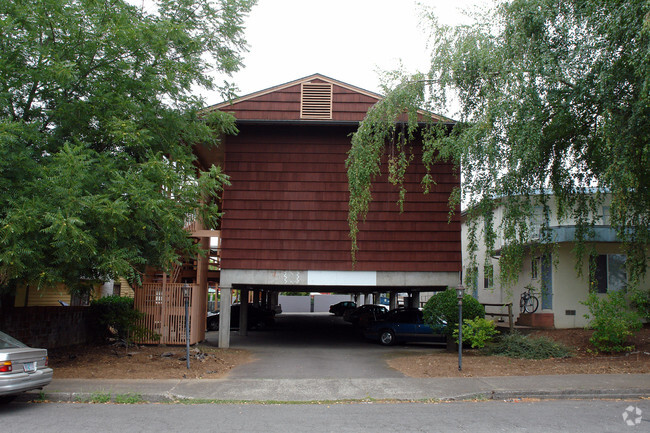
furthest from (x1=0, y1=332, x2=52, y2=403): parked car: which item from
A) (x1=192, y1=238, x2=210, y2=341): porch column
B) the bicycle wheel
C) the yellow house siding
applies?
the bicycle wheel

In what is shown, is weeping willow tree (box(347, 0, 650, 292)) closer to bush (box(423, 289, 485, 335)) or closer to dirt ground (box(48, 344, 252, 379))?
bush (box(423, 289, 485, 335))

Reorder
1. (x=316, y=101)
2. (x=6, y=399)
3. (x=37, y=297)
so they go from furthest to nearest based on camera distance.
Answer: (x=37, y=297)
(x=316, y=101)
(x=6, y=399)

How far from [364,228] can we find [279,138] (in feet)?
13.5

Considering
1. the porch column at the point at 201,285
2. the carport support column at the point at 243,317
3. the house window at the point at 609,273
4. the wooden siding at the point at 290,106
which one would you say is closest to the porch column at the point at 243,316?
the carport support column at the point at 243,317

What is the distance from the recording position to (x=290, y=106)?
1625cm

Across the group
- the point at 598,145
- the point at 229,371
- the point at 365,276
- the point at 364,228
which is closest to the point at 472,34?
→ the point at 598,145

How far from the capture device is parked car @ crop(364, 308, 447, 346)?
1813 cm

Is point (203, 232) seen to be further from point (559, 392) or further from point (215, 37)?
point (559, 392)

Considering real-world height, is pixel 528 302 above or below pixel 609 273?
below

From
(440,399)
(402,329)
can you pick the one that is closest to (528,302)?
(402,329)

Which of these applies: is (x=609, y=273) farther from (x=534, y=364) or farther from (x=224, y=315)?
(x=224, y=315)

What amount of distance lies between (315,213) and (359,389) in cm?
699

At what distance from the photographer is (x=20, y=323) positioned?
13.9m

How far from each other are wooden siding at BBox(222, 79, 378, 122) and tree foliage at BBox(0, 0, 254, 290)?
281 cm
